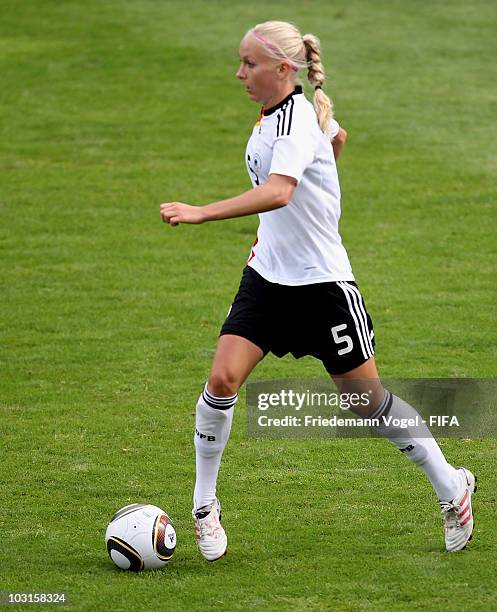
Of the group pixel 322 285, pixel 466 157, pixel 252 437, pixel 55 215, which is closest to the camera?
pixel 322 285

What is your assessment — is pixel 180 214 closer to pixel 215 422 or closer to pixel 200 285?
pixel 215 422

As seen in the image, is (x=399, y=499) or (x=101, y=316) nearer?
(x=399, y=499)

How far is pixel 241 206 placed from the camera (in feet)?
16.5

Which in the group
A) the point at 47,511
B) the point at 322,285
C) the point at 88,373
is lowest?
the point at 88,373

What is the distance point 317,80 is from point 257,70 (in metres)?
0.29

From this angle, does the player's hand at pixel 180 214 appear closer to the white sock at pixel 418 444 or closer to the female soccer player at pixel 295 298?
the female soccer player at pixel 295 298

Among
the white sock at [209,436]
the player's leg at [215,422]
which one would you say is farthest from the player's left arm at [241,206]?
the white sock at [209,436]

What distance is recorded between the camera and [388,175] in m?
13.3

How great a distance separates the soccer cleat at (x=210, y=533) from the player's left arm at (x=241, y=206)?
4.62 ft

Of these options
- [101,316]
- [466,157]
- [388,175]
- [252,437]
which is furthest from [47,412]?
[466,157]

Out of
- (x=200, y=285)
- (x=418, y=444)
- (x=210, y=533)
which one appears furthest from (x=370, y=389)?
(x=200, y=285)

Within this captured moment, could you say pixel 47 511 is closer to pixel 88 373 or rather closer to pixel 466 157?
pixel 88 373

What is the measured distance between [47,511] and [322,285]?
1.88 metres

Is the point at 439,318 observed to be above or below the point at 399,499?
below
